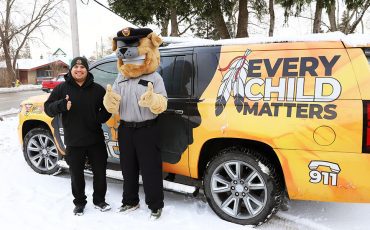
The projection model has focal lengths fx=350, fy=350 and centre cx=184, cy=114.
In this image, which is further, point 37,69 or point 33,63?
point 33,63

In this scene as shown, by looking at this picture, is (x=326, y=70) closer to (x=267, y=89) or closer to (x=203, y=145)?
(x=267, y=89)

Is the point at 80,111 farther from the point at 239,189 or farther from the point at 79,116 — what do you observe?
the point at 239,189

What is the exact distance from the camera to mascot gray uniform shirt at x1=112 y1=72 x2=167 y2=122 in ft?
11.3

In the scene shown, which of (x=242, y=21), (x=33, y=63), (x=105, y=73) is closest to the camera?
(x=105, y=73)

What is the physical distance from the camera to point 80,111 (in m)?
3.57

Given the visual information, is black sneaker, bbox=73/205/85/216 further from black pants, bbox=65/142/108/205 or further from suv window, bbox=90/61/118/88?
suv window, bbox=90/61/118/88

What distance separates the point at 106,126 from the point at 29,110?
1.37 meters

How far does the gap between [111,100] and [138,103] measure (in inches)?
10.7

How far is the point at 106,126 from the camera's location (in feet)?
13.5

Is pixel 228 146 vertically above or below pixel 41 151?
above

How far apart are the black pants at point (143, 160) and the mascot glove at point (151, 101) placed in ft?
0.97

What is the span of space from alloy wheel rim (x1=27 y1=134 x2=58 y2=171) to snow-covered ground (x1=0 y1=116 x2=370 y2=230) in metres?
0.44

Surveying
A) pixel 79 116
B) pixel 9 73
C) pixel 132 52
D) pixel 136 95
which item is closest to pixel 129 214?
pixel 79 116

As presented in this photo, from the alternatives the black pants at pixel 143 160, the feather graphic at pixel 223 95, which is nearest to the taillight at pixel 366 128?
the feather graphic at pixel 223 95
